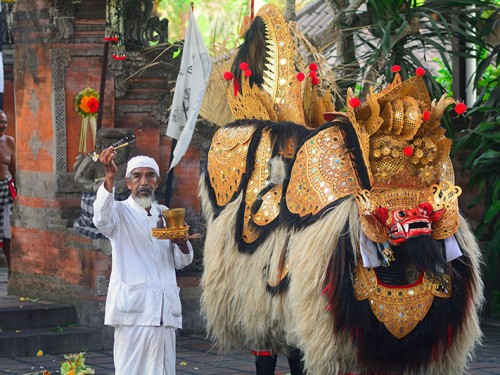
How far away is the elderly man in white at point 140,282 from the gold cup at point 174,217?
15cm

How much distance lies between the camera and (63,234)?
9961 mm

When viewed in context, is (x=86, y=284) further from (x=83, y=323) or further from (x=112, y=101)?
(x=112, y=101)

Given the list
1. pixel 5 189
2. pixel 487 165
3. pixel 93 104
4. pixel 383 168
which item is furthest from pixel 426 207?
pixel 5 189

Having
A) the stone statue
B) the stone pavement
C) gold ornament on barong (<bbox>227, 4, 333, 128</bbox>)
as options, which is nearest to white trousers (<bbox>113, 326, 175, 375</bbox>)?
gold ornament on barong (<bbox>227, 4, 333, 128</bbox>)

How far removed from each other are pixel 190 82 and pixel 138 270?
1379mm

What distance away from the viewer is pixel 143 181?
6.77 meters

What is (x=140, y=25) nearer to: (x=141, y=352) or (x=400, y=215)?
(x=141, y=352)

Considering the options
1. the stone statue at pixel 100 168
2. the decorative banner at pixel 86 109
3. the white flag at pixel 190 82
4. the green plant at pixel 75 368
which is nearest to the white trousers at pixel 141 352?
the green plant at pixel 75 368

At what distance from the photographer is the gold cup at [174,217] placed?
6559 millimetres

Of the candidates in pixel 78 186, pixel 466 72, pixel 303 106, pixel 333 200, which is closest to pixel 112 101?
A: pixel 78 186

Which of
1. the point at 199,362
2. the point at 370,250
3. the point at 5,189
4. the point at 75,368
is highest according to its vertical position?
the point at 5,189

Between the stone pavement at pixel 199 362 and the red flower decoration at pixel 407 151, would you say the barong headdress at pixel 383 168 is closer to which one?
the red flower decoration at pixel 407 151

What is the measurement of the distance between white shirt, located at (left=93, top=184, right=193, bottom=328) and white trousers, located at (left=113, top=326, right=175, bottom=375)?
0.06m

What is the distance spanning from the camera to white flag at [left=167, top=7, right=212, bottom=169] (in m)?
7.41
